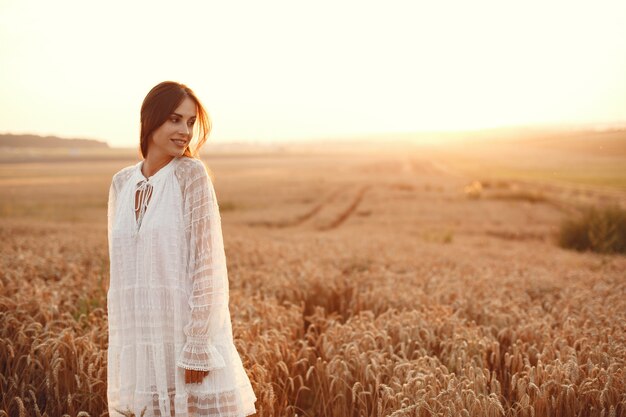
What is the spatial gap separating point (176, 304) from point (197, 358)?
1.07ft

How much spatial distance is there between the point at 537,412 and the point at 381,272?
520 cm

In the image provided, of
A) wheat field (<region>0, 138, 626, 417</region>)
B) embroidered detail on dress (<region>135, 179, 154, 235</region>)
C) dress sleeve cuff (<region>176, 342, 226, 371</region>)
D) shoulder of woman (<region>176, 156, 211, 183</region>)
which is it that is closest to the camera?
dress sleeve cuff (<region>176, 342, 226, 371</region>)

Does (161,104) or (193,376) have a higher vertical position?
(161,104)

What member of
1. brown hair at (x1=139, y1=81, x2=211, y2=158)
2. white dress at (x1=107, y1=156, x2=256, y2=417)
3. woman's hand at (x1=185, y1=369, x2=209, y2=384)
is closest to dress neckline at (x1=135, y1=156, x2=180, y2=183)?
white dress at (x1=107, y1=156, x2=256, y2=417)

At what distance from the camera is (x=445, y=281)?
8047mm

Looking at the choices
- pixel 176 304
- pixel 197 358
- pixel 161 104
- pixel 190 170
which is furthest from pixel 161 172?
pixel 197 358

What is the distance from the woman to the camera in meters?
2.95

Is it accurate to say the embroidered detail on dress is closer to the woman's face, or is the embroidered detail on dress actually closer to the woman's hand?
the woman's face

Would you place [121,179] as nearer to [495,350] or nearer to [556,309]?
[495,350]

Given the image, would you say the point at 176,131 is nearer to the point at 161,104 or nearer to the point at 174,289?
the point at 161,104

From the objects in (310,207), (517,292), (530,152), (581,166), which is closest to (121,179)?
(517,292)

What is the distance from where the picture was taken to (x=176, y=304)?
9.80 feet

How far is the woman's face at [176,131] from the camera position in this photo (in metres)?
3.05

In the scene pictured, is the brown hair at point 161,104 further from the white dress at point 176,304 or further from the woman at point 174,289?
the white dress at point 176,304
